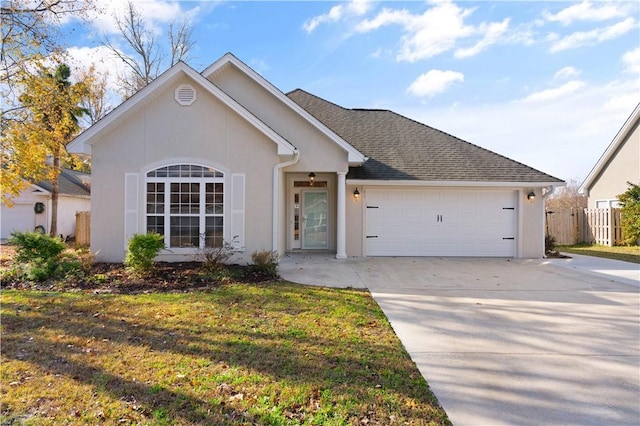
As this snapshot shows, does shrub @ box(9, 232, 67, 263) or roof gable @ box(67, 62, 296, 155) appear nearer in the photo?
shrub @ box(9, 232, 67, 263)

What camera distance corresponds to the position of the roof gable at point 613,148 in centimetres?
1593

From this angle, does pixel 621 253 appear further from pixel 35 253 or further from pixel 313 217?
pixel 35 253

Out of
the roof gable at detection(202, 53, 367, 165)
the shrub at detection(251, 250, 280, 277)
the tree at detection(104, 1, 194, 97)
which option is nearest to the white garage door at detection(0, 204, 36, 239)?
the tree at detection(104, 1, 194, 97)

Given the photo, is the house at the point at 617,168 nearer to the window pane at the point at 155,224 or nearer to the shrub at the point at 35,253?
the window pane at the point at 155,224

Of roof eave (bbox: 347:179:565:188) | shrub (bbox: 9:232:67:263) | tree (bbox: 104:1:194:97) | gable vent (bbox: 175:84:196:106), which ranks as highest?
tree (bbox: 104:1:194:97)

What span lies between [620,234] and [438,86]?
36.5ft

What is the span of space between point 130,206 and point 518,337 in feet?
30.8

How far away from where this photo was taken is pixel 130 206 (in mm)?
8906

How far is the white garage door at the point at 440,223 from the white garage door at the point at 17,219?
19.2 meters

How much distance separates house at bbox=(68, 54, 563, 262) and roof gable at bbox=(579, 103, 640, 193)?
31.2ft

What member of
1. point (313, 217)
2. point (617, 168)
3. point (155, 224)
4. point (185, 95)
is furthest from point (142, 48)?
point (617, 168)

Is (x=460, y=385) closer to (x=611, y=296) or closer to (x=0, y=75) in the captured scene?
(x=611, y=296)

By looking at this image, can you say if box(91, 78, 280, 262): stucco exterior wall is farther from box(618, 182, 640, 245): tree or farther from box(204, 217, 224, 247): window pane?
box(618, 182, 640, 245): tree

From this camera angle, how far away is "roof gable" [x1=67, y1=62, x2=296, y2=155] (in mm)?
8555
